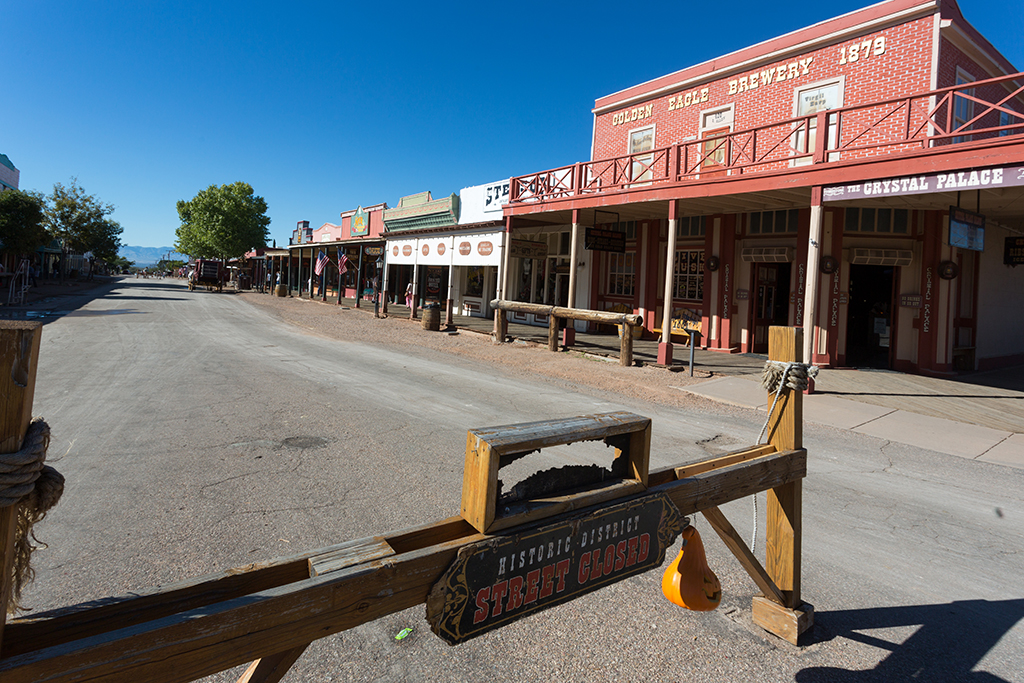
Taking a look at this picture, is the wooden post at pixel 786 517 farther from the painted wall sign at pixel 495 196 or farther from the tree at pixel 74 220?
the tree at pixel 74 220

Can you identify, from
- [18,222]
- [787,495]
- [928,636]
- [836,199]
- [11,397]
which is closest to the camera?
[11,397]

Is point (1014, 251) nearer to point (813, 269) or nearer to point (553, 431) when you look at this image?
point (813, 269)

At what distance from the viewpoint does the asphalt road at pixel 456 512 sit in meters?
2.81

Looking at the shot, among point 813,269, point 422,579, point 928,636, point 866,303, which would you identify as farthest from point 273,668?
point 866,303

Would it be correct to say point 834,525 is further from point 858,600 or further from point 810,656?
point 810,656

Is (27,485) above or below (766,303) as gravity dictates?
below

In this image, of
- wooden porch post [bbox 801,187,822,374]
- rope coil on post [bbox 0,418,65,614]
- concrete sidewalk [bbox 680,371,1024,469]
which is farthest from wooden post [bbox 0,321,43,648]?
wooden porch post [bbox 801,187,822,374]

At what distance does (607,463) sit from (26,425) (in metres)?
4.86

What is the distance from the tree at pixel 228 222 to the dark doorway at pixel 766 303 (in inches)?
2297

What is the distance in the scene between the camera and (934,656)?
2.87m

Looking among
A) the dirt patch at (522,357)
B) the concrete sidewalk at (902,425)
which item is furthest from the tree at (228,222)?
the concrete sidewalk at (902,425)

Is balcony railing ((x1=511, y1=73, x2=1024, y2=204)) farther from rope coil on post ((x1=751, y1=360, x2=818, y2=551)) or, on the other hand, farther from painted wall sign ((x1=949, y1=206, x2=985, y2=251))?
rope coil on post ((x1=751, y1=360, x2=818, y2=551))

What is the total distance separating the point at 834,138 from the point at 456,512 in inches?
530

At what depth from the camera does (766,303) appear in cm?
1542
